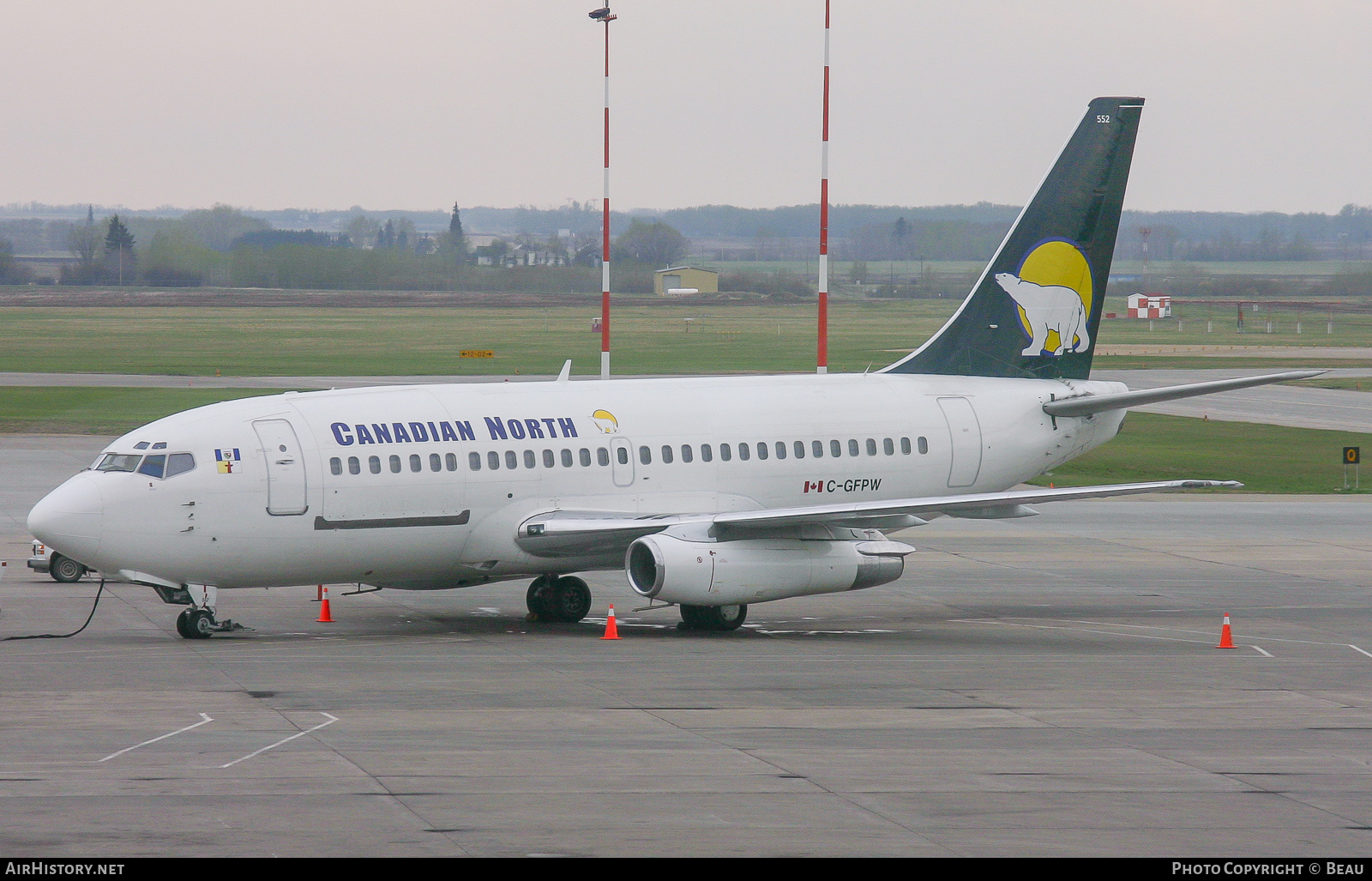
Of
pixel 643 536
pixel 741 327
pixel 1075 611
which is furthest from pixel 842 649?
pixel 741 327

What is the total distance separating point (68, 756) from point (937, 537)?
91.2 ft

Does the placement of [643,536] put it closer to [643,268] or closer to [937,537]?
[937,537]

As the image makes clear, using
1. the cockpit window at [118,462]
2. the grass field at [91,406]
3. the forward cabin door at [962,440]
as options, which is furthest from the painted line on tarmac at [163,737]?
the grass field at [91,406]

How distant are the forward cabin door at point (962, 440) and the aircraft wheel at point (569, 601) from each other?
7560 mm

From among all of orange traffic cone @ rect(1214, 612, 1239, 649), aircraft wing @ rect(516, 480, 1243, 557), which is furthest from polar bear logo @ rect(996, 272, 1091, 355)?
orange traffic cone @ rect(1214, 612, 1239, 649)

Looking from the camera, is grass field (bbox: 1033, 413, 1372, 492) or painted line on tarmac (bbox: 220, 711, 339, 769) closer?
painted line on tarmac (bbox: 220, 711, 339, 769)

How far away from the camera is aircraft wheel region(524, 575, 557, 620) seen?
29.7 m

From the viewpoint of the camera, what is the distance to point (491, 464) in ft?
92.3

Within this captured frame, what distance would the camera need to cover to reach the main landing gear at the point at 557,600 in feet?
97.3

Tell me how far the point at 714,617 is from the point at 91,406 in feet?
167

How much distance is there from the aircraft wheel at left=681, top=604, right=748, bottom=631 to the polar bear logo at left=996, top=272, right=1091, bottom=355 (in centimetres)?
910

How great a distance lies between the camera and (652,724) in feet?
67.6

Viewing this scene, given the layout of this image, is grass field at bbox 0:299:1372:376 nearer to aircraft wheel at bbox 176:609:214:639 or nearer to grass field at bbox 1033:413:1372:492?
grass field at bbox 1033:413:1372:492

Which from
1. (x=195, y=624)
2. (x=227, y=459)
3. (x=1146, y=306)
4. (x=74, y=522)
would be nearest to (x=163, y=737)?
(x=74, y=522)
